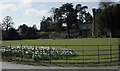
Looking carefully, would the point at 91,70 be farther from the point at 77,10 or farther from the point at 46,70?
the point at 77,10

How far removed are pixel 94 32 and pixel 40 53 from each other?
44.7m

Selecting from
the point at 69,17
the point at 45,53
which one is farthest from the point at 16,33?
the point at 45,53

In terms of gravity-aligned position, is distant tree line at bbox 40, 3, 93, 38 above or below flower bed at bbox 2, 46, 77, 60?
above

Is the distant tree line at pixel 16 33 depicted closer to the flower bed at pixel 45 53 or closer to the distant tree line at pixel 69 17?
the distant tree line at pixel 69 17

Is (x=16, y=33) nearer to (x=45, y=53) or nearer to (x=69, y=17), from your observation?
(x=69, y=17)

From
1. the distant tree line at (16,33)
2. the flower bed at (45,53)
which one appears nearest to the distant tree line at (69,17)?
the distant tree line at (16,33)

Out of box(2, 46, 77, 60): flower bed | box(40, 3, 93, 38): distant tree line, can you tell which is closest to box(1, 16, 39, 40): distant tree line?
box(40, 3, 93, 38): distant tree line

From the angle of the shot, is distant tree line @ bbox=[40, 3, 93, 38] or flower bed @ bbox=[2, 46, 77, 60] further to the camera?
distant tree line @ bbox=[40, 3, 93, 38]

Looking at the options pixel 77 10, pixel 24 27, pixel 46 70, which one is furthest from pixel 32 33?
pixel 46 70

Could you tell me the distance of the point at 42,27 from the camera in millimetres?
84500

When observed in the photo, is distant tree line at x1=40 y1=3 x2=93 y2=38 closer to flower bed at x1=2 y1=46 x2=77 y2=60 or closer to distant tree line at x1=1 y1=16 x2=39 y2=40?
distant tree line at x1=1 y1=16 x2=39 y2=40

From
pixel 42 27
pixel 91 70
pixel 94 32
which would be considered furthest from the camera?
pixel 42 27

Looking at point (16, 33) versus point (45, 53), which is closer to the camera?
point (45, 53)

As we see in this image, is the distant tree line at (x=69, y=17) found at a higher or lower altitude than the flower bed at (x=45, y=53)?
higher
